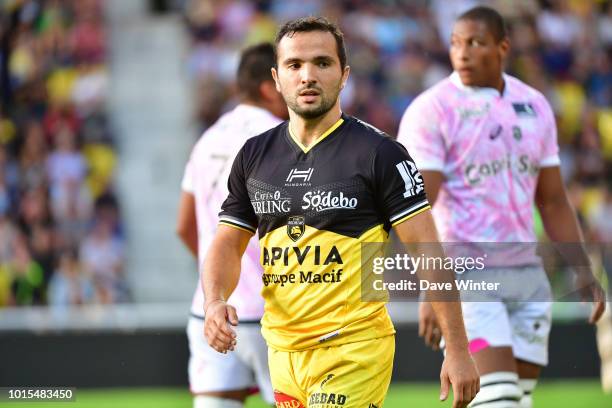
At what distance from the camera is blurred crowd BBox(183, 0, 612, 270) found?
1634cm

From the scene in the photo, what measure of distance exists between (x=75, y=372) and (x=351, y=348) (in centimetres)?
749

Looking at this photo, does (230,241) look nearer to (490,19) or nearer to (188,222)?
(188,222)

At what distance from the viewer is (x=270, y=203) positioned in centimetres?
519

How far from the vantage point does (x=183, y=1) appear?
62.8 feet

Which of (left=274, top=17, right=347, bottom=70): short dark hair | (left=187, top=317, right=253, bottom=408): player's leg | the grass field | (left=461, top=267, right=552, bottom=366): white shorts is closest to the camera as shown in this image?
(left=274, top=17, right=347, bottom=70): short dark hair

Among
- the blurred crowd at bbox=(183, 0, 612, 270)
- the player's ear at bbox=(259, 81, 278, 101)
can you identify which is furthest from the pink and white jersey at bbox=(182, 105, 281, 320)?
the blurred crowd at bbox=(183, 0, 612, 270)

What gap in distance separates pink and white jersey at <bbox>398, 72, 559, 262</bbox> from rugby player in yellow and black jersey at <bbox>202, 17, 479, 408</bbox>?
1695 millimetres

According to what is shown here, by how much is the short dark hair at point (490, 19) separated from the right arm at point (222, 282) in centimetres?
237

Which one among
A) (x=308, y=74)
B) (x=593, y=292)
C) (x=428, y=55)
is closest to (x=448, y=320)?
(x=308, y=74)

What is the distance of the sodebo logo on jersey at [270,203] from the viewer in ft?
16.9

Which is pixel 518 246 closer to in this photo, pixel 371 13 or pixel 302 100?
pixel 302 100

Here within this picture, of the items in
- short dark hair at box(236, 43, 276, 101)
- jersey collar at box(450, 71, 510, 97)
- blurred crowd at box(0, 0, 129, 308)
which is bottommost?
jersey collar at box(450, 71, 510, 97)

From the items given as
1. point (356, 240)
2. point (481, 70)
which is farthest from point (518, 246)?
point (356, 240)

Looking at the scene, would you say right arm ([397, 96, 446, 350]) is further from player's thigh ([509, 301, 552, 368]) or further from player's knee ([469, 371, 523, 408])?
player's knee ([469, 371, 523, 408])
